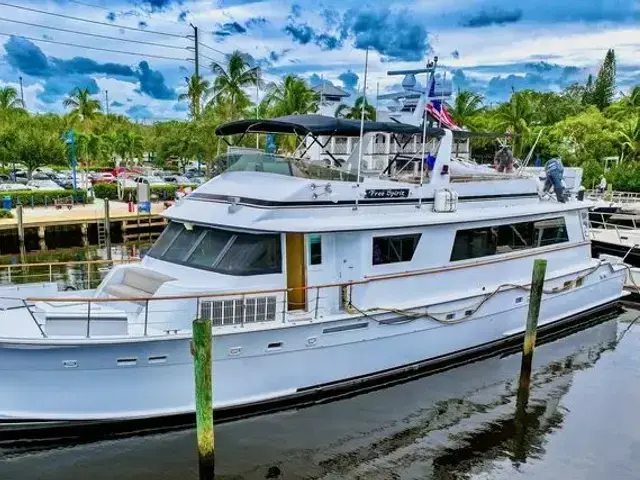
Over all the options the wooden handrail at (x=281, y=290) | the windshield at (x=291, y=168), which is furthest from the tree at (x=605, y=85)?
the windshield at (x=291, y=168)

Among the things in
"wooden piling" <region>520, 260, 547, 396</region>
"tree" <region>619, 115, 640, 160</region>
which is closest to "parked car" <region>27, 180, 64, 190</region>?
"wooden piling" <region>520, 260, 547, 396</region>

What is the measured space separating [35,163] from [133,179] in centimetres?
824

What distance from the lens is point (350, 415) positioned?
10.5m

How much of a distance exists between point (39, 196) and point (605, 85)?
176ft

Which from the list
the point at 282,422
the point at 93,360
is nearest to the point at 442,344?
the point at 282,422

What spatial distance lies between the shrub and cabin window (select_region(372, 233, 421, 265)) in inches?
968

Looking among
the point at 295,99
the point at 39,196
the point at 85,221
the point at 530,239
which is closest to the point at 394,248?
the point at 530,239

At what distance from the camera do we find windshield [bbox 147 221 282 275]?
33.3 ft

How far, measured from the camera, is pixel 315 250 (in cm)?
1052

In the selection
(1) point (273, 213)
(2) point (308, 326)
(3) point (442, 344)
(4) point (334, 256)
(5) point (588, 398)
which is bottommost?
(5) point (588, 398)

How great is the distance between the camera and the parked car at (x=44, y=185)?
37422 millimetres

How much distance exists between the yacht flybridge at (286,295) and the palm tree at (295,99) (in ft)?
86.4

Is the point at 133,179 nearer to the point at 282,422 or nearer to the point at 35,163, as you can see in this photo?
the point at 35,163

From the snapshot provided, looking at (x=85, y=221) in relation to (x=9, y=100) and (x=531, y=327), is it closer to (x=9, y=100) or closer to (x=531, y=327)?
(x=531, y=327)
